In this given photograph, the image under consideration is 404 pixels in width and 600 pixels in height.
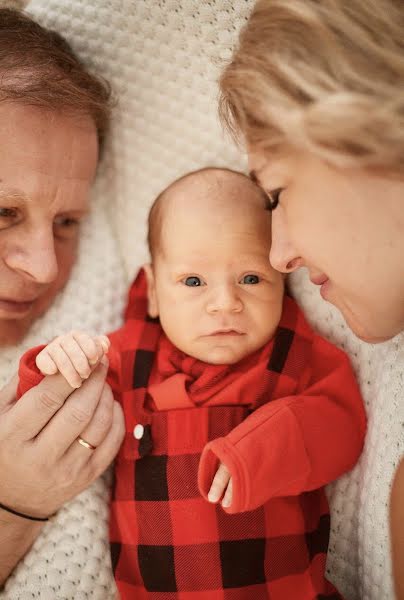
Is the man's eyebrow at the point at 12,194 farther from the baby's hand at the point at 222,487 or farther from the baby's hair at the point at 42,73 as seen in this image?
the baby's hand at the point at 222,487

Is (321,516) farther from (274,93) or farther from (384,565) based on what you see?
(274,93)

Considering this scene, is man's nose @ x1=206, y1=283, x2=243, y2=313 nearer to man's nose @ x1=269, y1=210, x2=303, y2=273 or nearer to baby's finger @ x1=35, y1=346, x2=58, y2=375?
man's nose @ x1=269, y1=210, x2=303, y2=273

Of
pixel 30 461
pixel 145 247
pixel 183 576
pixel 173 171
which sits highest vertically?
pixel 173 171

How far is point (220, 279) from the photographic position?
132cm

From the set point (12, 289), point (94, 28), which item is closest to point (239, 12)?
point (94, 28)

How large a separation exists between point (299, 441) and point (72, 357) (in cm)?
52

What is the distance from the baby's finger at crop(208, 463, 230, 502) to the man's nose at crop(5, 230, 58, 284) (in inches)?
24.5

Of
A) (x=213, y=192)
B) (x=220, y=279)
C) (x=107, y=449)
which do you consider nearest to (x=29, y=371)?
(x=107, y=449)

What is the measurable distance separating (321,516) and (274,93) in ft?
3.21

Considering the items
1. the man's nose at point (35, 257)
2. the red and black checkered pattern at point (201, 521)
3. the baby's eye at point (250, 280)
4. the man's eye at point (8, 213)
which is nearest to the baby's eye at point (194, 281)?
the baby's eye at point (250, 280)

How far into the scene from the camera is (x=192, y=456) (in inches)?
50.1

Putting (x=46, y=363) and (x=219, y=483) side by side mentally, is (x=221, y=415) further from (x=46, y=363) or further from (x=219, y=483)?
(x=46, y=363)

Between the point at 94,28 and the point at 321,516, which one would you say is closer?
the point at 321,516

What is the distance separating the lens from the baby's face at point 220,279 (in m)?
1.31
